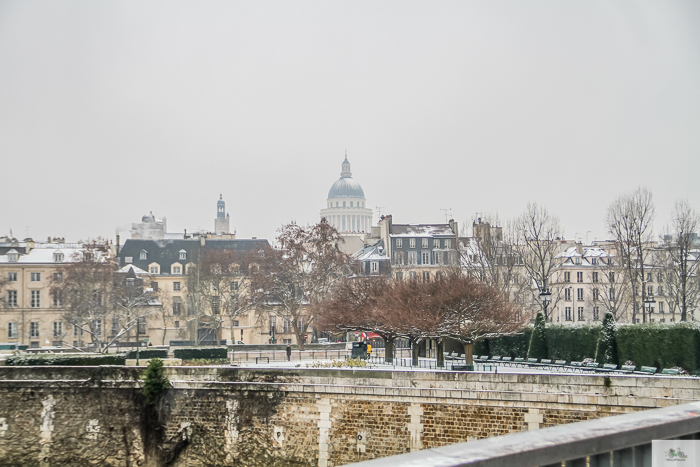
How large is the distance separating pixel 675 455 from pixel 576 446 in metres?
0.65

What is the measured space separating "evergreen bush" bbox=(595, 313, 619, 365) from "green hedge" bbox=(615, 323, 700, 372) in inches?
7.9

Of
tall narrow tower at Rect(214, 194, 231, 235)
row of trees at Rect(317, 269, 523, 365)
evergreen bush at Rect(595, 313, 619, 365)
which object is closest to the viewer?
evergreen bush at Rect(595, 313, 619, 365)

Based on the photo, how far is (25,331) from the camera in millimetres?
61125

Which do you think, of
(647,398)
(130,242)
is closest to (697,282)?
(647,398)

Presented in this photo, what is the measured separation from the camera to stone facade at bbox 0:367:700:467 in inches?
805

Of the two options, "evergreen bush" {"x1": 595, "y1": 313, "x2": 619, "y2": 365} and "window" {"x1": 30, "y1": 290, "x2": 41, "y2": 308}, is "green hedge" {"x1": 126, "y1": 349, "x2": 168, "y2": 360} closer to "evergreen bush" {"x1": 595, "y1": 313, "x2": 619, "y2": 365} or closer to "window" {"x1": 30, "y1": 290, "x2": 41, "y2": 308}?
"window" {"x1": 30, "y1": 290, "x2": 41, "y2": 308}

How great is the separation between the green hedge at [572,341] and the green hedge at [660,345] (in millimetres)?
2307

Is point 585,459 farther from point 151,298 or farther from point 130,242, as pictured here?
point 130,242

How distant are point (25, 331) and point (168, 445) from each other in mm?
41716

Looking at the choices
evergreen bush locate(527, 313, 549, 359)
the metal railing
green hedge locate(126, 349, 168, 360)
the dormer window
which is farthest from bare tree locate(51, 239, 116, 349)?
the metal railing

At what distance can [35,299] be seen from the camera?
62.7 m

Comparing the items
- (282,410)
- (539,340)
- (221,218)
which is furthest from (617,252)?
(221,218)

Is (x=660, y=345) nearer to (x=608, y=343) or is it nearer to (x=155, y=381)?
(x=608, y=343)

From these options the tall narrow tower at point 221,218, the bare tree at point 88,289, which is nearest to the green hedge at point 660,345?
the bare tree at point 88,289
